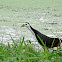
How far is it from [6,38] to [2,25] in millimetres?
1237

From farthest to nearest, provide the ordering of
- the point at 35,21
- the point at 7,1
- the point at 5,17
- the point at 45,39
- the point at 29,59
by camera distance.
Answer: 1. the point at 7,1
2. the point at 5,17
3. the point at 35,21
4. the point at 45,39
5. the point at 29,59

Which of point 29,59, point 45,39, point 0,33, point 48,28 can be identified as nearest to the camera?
point 29,59

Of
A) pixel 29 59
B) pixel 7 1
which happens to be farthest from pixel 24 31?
pixel 7 1

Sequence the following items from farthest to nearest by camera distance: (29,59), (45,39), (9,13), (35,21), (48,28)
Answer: (9,13) < (35,21) < (48,28) < (45,39) < (29,59)

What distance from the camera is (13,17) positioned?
6.53m

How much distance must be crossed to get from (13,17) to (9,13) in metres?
0.65

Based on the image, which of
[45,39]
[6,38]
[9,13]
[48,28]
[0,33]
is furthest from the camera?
[9,13]

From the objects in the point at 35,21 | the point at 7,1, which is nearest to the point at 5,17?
the point at 35,21

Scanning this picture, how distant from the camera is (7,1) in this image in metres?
9.72

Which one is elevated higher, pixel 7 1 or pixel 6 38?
pixel 7 1

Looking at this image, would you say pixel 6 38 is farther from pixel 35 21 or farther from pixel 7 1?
pixel 7 1

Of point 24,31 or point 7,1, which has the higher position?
point 7,1

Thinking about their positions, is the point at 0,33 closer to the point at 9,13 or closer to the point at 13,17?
the point at 13,17

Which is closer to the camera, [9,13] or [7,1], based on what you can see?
[9,13]
